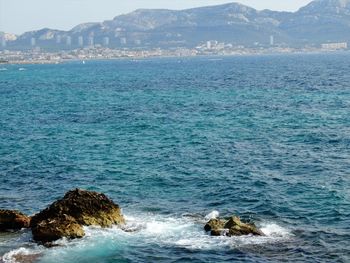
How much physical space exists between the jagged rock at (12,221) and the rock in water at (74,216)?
2.62ft

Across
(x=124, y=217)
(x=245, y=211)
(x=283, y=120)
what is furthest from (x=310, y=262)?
(x=283, y=120)

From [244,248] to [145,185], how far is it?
750 inches

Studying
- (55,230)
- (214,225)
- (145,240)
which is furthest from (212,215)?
(55,230)

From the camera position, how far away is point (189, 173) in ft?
192

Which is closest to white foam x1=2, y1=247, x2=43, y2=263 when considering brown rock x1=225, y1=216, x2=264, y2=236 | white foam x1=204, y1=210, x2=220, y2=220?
brown rock x1=225, y1=216, x2=264, y2=236

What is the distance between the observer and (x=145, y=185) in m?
54.7

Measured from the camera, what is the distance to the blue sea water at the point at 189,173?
125ft

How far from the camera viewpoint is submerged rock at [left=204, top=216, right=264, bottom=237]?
3991 cm

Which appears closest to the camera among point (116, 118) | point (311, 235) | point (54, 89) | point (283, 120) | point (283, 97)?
point (311, 235)

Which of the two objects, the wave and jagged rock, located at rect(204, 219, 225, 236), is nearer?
the wave

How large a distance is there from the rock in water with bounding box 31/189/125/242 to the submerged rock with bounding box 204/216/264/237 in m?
7.28

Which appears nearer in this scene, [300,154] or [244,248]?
[244,248]

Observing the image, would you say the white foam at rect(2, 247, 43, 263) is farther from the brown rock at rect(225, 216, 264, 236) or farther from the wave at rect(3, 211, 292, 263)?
the brown rock at rect(225, 216, 264, 236)

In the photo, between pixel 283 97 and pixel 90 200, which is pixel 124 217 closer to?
pixel 90 200
